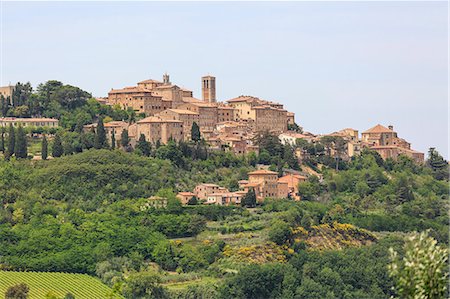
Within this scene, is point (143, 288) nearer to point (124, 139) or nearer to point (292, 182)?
point (124, 139)

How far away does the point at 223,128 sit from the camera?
62.0 meters

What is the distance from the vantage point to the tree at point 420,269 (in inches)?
505

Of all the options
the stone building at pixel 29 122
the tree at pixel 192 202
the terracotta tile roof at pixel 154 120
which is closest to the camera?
the tree at pixel 192 202

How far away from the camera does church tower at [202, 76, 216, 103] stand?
69.6 m

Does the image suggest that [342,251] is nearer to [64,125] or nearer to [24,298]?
[24,298]

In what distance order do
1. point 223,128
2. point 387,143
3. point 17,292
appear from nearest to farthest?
1. point 17,292
2. point 223,128
3. point 387,143

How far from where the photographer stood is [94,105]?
6225cm

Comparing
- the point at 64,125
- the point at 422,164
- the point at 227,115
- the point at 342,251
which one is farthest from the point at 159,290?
the point at 422,164

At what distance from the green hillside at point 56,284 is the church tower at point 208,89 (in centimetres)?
2892

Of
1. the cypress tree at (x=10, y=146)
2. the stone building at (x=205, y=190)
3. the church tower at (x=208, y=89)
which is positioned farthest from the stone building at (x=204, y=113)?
the cypress tree at (x=10, y=146)

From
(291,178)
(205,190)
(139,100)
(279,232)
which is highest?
(139,100)

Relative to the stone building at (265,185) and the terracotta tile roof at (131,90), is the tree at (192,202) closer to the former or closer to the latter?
the stone building at (265,185)

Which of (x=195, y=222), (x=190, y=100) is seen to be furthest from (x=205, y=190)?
(x=190, y=100)

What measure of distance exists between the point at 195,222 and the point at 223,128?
15498 millimetres
